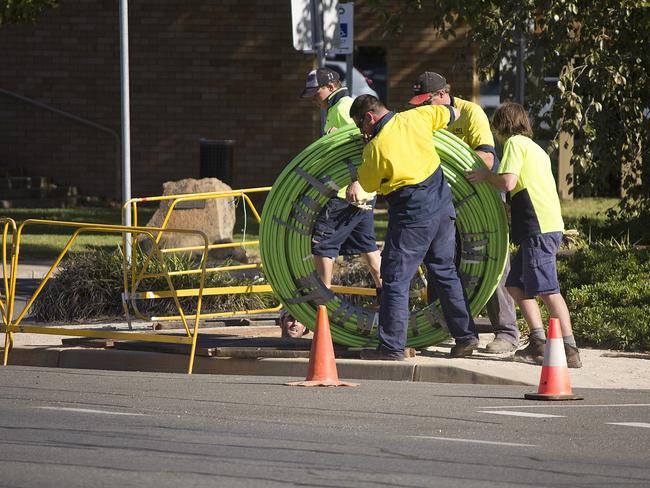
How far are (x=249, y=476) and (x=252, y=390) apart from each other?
2.69 m

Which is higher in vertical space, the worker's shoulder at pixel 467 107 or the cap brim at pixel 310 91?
the cap brim at pixel 310 91

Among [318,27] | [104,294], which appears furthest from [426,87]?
[104,294]

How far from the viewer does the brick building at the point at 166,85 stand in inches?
972

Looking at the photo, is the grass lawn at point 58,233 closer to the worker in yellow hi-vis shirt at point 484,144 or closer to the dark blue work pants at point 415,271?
the worker in yellow hi-vis shirt at point 484,144

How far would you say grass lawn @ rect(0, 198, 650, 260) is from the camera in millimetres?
16531

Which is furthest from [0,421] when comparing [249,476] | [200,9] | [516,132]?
[200,9]

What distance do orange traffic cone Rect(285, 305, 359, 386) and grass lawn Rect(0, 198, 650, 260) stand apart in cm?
699

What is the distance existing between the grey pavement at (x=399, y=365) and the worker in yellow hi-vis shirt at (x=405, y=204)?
17 centimetres

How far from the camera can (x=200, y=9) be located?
2469 centimetres

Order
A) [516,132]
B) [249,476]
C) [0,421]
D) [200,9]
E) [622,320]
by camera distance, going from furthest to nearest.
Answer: [200,9] → [622,320] → [516,132] → [0,421] → [249,476]

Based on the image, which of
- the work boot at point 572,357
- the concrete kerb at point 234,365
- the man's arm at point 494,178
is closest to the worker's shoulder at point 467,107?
the man's arm at point 494,178

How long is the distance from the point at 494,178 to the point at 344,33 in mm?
4406

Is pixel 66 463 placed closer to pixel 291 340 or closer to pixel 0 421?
pixel 0 421

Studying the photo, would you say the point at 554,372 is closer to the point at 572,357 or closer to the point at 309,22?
the point at 572,357
